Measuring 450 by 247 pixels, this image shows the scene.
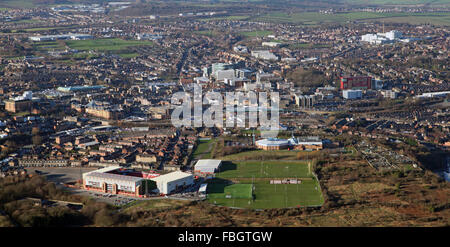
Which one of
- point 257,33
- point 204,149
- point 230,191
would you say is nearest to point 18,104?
point 204,149

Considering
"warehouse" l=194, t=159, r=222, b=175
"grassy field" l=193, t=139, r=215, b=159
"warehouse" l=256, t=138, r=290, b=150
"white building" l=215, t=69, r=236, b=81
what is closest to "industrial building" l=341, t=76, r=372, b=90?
"white building" l=215, t=69, r=236, b=81

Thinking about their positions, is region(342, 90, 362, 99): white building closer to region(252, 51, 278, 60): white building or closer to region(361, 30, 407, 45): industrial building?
region(252, 51, 278, 60): white building

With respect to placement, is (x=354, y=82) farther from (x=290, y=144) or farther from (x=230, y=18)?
(x=230, y=18)

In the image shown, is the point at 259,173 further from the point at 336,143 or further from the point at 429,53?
the point at 429,53

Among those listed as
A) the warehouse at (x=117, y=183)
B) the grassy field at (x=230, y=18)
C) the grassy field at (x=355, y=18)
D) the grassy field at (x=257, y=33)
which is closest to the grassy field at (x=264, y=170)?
the warehouse at (x=117, y=183)

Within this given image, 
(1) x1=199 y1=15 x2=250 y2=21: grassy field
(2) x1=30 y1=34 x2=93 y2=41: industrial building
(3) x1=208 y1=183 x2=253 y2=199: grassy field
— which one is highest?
(1) x1=199 y1=15 x2=250 y2=21: grassy field
